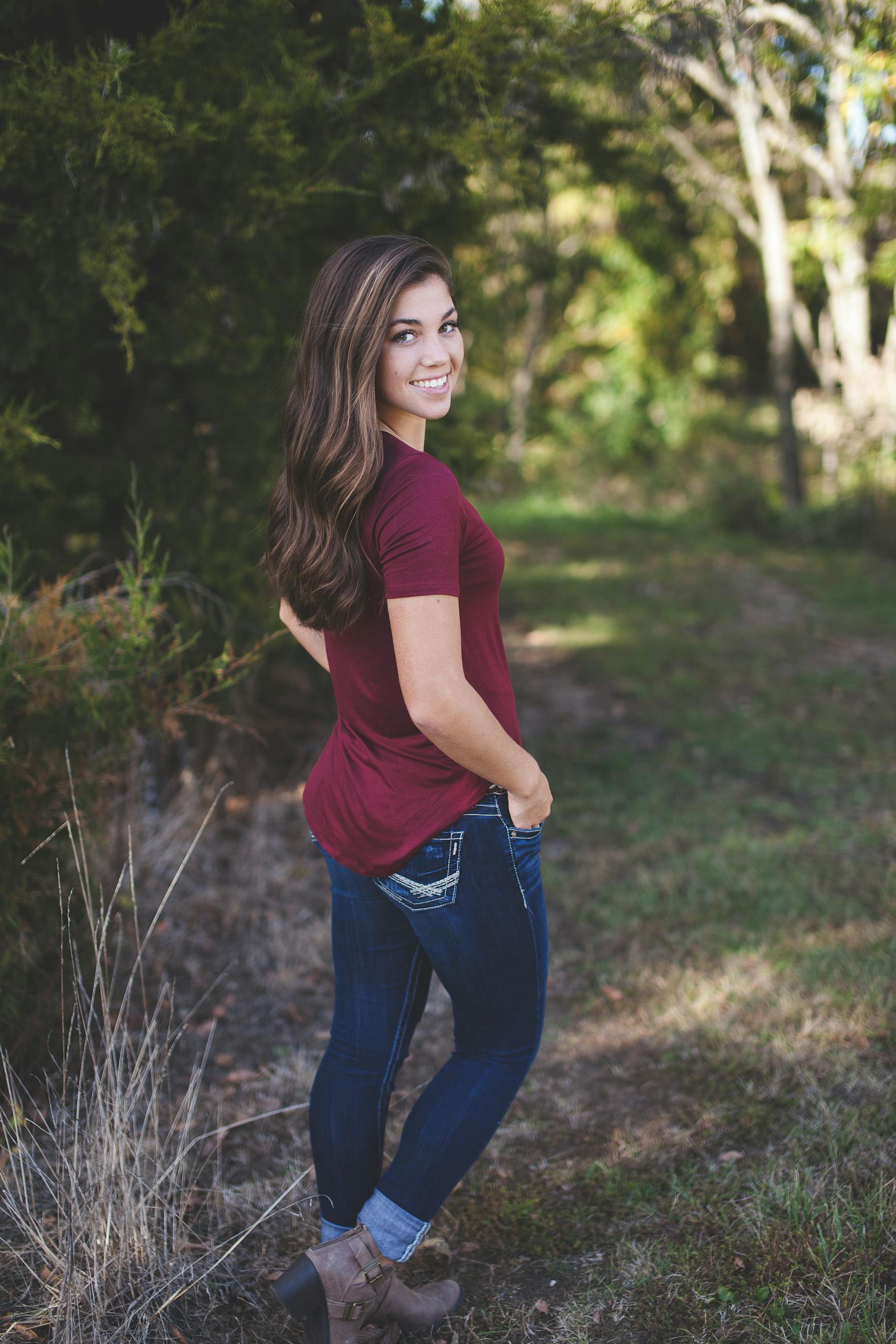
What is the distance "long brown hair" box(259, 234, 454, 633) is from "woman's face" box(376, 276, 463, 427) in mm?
21

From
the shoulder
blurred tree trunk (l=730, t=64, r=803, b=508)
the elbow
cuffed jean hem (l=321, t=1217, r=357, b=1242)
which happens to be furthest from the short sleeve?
blurred tree trunk (l=730, t=64, r=803, b=508)

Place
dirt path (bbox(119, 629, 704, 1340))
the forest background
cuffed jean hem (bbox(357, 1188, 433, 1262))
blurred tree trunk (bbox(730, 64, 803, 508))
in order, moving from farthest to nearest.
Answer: blurred tree trunk (bbox(730, 64, 803, 508)), the forest background, dirt path (bbox(119, 629, 704, 1340)), cuffed jean hem (bbox(357, 1188, 433, 1262))

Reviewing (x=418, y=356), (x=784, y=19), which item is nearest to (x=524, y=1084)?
(x=418, y=356)

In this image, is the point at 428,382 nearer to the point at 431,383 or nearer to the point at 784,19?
the point at 431,383

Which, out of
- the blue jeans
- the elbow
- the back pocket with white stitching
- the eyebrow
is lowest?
the blue jeans

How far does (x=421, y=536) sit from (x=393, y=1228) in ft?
4.26

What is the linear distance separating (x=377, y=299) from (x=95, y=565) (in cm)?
358

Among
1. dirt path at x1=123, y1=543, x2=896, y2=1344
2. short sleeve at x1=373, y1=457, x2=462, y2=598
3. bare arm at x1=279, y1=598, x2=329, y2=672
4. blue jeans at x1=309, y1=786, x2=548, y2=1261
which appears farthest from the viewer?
dirt path at x1=123, y1=543, x2=896, y2=1344

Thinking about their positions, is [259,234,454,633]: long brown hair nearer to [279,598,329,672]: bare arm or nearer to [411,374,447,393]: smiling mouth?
[411,374,447,393]: smiling mouth

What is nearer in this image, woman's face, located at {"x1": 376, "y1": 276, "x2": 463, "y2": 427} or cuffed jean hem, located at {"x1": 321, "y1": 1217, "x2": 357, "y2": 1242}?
woman's face, located at {"x1": 376, "y1": 276, "x2": 463, "y2": 427}

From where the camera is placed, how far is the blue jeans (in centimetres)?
178

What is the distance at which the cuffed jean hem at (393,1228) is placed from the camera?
1896 mm

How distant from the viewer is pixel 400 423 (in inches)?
71.6

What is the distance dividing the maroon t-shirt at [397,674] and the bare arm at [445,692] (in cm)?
4
